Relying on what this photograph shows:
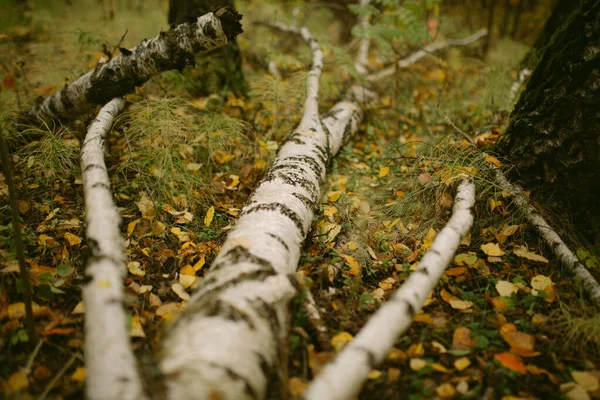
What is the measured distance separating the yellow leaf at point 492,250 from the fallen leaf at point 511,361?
68 centimetres

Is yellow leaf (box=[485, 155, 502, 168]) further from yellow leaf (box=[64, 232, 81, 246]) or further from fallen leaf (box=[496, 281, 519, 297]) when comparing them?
yellow leaf (box=[64, 232, 81, 246])

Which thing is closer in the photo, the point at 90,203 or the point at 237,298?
the point at 237,298

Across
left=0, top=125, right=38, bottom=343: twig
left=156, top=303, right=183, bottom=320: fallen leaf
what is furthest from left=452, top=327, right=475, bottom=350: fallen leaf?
left=0, top=125, right=38, bottom=343: twig

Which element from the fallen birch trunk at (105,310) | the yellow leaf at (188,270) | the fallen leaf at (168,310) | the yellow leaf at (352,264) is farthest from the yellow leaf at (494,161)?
the fallen birch trunk at (105,310)

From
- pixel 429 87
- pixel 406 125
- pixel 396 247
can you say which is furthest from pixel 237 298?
pixel 429 87

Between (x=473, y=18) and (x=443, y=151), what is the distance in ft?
26.7

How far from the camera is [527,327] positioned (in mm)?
1735

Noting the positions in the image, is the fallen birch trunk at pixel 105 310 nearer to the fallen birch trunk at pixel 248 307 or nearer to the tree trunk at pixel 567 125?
the fallen birch trunk at pixel 248 307

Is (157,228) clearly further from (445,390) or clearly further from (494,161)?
(494,161)

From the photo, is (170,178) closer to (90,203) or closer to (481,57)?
(90,203)

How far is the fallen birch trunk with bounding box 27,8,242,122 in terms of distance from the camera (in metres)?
2.47

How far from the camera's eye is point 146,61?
2.65m

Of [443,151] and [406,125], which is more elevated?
[406,125]

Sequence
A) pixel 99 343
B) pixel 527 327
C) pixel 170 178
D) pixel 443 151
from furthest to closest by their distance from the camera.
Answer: pixel 443 151 < pixel 170 178 < pixel 527 327 < pixel 99 343
